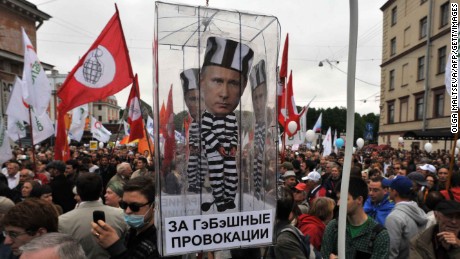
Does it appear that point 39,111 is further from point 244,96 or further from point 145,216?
point 244,96

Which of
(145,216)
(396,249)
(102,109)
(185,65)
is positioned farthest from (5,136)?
(102,109)

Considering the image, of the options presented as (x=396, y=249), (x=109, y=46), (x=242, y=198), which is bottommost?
(x=396, y=249)

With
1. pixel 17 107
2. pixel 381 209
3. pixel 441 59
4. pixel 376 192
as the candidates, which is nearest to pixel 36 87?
pixel 17 107

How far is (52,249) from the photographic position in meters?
1.58

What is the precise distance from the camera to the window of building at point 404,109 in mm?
32906

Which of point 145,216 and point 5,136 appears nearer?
point 145,216

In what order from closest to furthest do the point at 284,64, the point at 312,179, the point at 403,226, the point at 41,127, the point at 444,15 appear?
the point at 403,226 < the point at 312,179 < the point at 284,64 < the point at 41,127 < the point at 444,15

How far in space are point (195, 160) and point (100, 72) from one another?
4.11 metres

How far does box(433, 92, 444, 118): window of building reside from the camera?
Result: 27375 millimetres

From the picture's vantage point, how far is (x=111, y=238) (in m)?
2.07

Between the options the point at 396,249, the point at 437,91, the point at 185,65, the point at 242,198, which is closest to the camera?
the point at 185,65

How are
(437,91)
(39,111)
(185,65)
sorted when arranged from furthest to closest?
(437,91)
(39,111)
(185,65)

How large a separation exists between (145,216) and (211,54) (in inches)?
51.6

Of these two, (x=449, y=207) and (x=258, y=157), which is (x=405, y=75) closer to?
(x=449, y=207)
